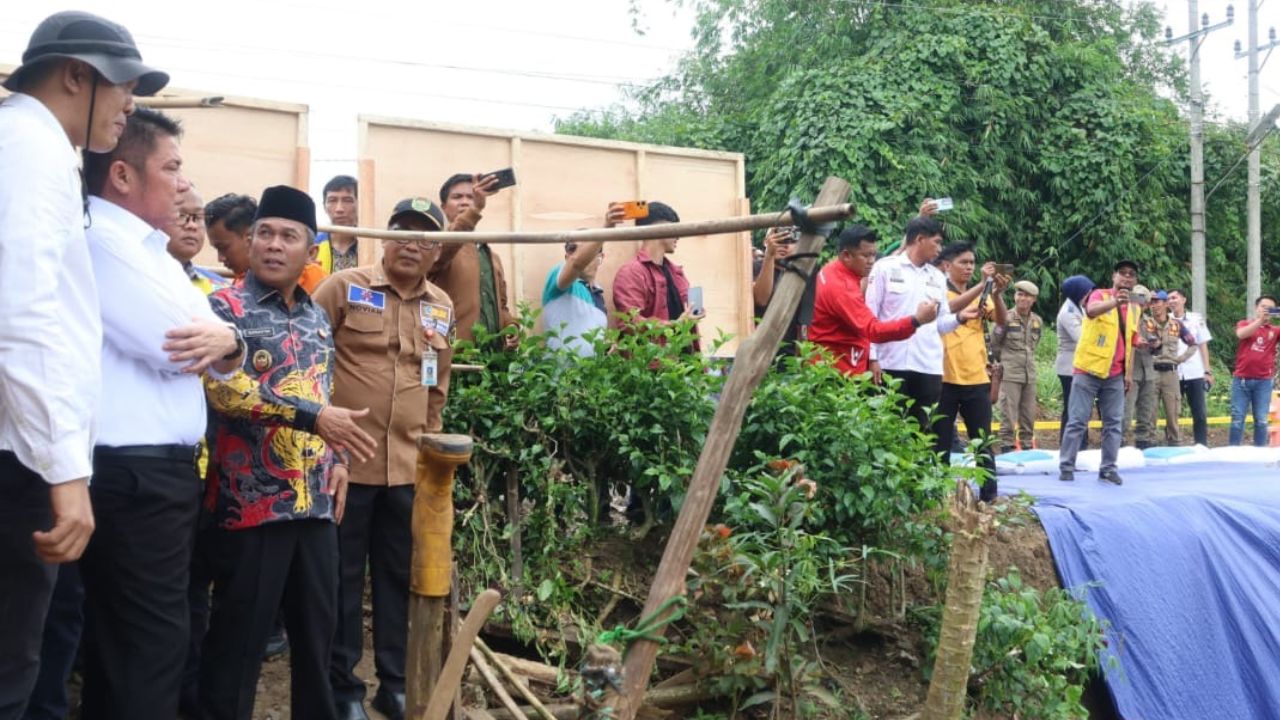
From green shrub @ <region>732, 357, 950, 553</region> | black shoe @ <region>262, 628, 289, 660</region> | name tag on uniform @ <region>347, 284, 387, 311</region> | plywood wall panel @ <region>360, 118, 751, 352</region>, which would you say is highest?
plywood wall panel @ <region>360, 118, 751, 352</region>

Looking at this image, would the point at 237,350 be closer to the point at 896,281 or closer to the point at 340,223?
the point at 340,223

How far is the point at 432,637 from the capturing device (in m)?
3.55

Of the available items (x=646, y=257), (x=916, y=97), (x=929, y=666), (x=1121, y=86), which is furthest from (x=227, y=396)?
(x=1121, y=86)

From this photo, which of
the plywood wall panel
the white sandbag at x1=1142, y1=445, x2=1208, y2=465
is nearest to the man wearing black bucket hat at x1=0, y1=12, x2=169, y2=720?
the plywood wall panel

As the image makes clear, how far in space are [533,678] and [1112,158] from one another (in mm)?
15873

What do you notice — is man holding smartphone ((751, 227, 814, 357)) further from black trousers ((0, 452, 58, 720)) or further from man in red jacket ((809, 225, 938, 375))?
black trousers ((0, 452, 58, 720))

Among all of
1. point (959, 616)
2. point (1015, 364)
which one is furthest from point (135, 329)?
point (1015, 364)

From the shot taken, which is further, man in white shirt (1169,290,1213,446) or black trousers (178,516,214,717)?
man in white shirt (1169,290,1213,446)

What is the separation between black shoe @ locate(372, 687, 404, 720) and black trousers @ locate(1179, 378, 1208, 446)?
10.4 metres

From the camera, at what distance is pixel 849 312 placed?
650 centimetres

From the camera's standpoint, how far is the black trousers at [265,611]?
335 cm

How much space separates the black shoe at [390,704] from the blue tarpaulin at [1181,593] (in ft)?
13.7

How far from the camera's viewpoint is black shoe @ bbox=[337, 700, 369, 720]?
396cm

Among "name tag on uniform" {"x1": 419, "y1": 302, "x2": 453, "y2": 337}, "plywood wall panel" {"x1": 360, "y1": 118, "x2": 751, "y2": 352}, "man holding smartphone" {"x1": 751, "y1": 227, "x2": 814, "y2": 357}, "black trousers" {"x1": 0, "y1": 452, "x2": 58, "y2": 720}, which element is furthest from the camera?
"man holding smartphone" {"x1": 751, "y1": 227, "x2": 814, "y2": 357}
